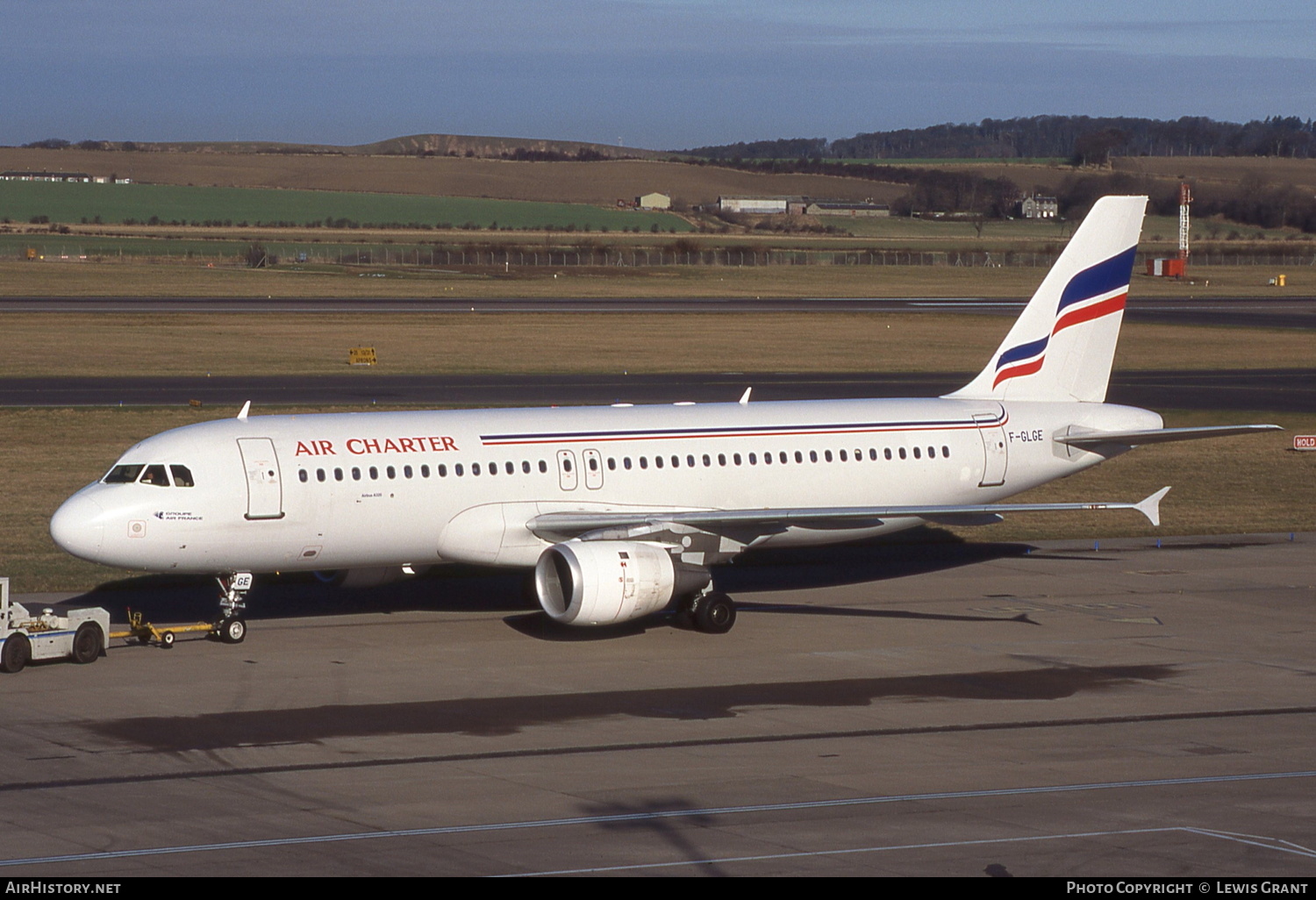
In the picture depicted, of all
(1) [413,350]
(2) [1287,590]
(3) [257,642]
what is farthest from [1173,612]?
(1) [413,350]

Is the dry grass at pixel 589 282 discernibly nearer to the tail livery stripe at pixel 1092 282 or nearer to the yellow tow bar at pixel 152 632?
the tail livery stripe at pixel 1092 282

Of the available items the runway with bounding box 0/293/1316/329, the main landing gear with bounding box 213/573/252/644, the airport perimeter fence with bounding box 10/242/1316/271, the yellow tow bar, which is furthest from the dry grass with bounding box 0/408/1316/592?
the airport perimeter fence with bounding box 10/242/1316/271

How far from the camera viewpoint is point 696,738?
2288 centimetres

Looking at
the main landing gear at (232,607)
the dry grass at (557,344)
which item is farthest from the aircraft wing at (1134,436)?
the dry grass at (557,344)

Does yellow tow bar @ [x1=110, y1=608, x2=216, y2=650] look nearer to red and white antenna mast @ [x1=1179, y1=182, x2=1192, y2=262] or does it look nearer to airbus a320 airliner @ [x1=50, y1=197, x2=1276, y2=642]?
airbus a320 airliner @ [x1=50, y1=197, x2=1276, y2=642]

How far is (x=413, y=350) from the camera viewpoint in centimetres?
8294

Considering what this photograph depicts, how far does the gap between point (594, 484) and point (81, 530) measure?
30.9 ft

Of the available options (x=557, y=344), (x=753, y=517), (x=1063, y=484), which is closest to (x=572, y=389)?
(x=557, y=344)

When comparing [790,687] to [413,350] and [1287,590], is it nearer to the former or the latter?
[1287,590]

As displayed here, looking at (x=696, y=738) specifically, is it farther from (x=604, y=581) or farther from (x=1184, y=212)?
(x=1184, y=212)

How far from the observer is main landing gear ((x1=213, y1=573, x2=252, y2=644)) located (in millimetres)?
28891

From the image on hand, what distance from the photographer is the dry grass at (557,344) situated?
251 ft

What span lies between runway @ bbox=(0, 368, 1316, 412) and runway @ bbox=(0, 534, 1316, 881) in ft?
92.6

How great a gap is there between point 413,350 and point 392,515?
54585mm
